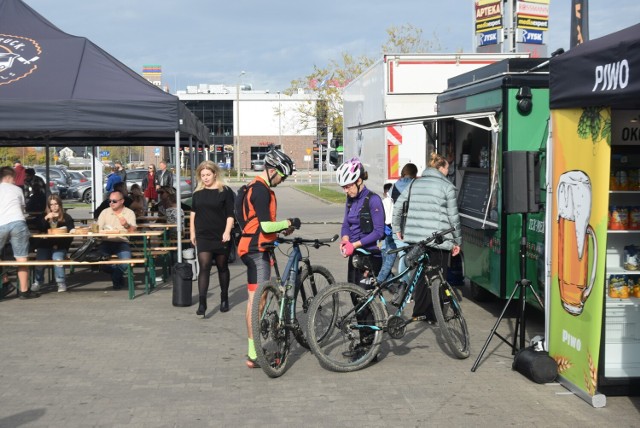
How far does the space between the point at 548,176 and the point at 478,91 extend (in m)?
2.97

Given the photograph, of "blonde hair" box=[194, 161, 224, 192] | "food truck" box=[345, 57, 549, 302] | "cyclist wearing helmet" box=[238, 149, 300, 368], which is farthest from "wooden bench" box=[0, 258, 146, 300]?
"food truck" box=[345, 57, 549, 302]

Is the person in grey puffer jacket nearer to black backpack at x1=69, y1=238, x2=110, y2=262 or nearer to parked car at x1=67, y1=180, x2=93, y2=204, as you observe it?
black backpack at x1=69, y1=238, x2=110, y2=262

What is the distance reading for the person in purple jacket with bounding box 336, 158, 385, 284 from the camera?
723cm

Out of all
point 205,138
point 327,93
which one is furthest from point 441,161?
point 327,93

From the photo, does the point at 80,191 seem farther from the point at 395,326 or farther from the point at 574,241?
the point at 574,241

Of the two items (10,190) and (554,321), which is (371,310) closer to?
(554,321)

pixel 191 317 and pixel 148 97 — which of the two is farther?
pixel 148 97

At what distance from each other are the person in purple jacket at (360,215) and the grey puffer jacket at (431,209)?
2.87 feet

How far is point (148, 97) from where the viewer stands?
10859 millimetres

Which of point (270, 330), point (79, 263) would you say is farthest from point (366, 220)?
point (79, 263)

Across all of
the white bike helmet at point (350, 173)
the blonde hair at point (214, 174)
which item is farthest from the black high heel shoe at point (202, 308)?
the white bike helmet at point (350, 173)

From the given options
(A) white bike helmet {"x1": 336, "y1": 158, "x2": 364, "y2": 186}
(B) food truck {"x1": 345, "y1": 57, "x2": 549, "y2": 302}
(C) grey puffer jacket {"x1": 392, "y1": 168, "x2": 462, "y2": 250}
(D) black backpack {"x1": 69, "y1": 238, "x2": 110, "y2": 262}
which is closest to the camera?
(A) white bike helmet {"x1": 336, "y1": 158, "x2": 364, "y2": 186}

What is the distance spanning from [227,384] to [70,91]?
5.73m

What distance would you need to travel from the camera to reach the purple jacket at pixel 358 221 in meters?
7.26
